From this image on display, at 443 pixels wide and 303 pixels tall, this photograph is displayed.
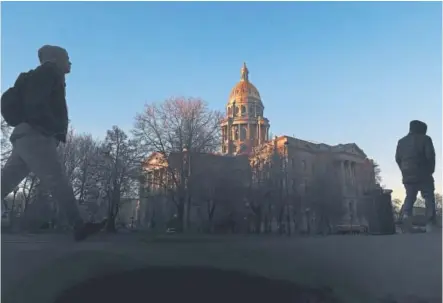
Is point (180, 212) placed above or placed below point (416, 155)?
below

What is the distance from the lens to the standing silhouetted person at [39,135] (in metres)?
2.56

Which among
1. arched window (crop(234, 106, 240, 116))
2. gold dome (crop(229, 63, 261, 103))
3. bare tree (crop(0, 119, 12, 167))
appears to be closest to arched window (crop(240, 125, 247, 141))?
arched window (crop(234, 106, 240, 116))

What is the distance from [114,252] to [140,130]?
176 centimetres

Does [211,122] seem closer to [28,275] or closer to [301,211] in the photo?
[301,211]

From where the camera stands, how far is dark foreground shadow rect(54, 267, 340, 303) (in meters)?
2.14

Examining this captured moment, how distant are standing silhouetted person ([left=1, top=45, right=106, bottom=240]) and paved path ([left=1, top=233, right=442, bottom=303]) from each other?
268 millimetres

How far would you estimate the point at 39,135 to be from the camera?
2.56m

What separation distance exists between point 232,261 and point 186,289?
17.5 inches

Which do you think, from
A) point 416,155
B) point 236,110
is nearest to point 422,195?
point 416,155

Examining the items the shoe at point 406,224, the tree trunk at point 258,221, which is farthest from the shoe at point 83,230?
the shoe at point 406,224

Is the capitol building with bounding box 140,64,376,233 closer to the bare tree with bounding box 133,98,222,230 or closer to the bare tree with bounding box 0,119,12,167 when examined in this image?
the bare tree with bounding box 133,98,222,230

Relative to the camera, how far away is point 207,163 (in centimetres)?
377

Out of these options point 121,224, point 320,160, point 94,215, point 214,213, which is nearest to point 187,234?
point 214,213

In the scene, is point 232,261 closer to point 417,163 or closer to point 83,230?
point 83,230
